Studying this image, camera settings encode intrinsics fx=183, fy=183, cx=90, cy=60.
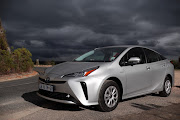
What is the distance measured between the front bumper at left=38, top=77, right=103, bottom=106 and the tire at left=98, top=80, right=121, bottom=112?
136 mm

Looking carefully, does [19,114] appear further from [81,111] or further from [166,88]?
[166,88]

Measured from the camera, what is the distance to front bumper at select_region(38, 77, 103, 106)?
13.1 feet

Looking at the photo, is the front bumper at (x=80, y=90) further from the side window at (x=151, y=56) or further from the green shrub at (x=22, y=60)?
the green shrub at (x=22, y=60)

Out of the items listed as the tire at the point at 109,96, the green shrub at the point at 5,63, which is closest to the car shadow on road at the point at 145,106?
the tire at the point at 109,96

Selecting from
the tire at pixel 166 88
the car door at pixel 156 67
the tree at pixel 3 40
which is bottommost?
the tire at pixel 166 88

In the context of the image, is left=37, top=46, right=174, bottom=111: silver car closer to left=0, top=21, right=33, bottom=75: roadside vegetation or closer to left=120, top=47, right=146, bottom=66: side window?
left=120, top=47, right=146, bottom=66: side window

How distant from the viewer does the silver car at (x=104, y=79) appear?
402cm

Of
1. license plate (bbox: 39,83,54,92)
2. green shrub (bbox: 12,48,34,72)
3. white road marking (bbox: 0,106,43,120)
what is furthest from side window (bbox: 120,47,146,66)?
green shrub (bbox: 12,48,34,72)

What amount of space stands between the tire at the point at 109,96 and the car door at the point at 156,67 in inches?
66.9

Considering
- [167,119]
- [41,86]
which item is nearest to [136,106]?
[167,119]

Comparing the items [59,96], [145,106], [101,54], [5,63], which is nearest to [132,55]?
[101,54]

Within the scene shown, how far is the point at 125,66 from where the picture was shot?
15.8ft

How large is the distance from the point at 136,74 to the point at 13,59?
42.2ft

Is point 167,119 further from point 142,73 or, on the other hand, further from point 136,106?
point 142,73
